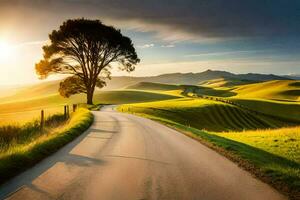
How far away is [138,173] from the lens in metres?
10.9

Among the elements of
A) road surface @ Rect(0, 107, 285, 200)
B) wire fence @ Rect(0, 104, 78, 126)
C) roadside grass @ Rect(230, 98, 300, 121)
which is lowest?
roadside grass @ Rect(230, 98, 300, 121)

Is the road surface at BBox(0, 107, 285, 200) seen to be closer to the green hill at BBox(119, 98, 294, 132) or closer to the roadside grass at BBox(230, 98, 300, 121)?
the green hill at BBox(119, 98, 294, 132)

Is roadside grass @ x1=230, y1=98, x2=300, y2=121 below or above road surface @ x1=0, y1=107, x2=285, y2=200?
below

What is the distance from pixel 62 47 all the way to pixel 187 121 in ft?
83.5

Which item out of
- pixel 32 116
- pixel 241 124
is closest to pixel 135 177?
pixel 32 116

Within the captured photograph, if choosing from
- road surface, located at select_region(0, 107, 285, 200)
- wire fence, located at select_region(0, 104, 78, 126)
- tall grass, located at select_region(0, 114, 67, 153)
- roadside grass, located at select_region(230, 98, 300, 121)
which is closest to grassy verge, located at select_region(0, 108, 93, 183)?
road surface, located at select_region(0, 107, 285, 200)

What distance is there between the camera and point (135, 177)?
10367 millimetres

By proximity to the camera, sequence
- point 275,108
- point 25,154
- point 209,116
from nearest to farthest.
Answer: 1. point 25,154
2. point 209,116
3. point 275,108

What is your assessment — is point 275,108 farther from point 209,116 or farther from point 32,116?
point 32,116

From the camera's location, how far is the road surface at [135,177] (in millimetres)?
8688

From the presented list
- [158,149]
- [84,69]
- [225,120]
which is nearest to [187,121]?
[225,120]

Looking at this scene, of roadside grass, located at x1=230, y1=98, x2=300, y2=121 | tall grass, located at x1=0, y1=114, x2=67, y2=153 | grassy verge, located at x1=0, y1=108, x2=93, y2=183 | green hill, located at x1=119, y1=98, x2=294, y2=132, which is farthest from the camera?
roadside grass, located at x1=230, y1=98, x2=300, y2=121

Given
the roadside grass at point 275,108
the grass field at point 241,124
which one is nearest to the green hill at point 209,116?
the grass field at point 241,124

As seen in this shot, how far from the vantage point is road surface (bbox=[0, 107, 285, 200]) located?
8.69m
